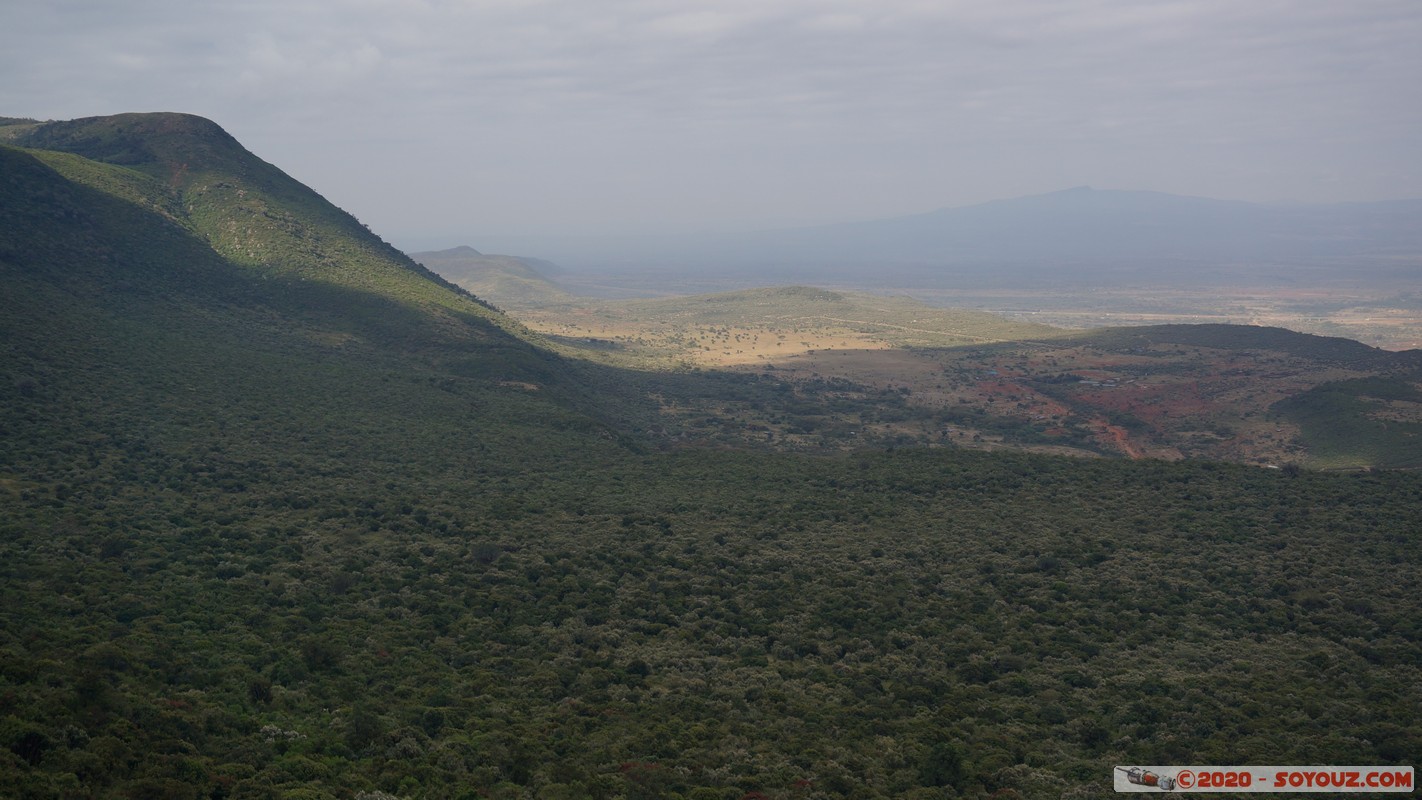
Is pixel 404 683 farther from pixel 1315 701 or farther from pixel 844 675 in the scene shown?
pixel 1315 701

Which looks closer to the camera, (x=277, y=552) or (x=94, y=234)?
(x=277, y=552)

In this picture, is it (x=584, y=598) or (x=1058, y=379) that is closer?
(x=584, y=598)

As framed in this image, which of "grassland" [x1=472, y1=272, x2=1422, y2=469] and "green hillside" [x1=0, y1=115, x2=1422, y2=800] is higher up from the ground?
"grassland" [x1=472, y1=272, x2=1422, y2=469]

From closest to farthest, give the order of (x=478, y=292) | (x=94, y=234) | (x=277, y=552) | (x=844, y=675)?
1. (x=844, y=675)
2. (x=277, y=552)
3. (x=94, y=234)
4. (x=478, y=292)

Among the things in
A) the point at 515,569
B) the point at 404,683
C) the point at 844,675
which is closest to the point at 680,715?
the point at 844,675

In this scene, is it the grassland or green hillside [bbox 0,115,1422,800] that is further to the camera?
the grassland

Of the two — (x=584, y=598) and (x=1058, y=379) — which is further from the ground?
(x=1058, y=379)

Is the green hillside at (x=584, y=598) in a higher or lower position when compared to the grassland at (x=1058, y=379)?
lower

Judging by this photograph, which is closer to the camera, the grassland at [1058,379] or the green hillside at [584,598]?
the green hillside at [584,598]
